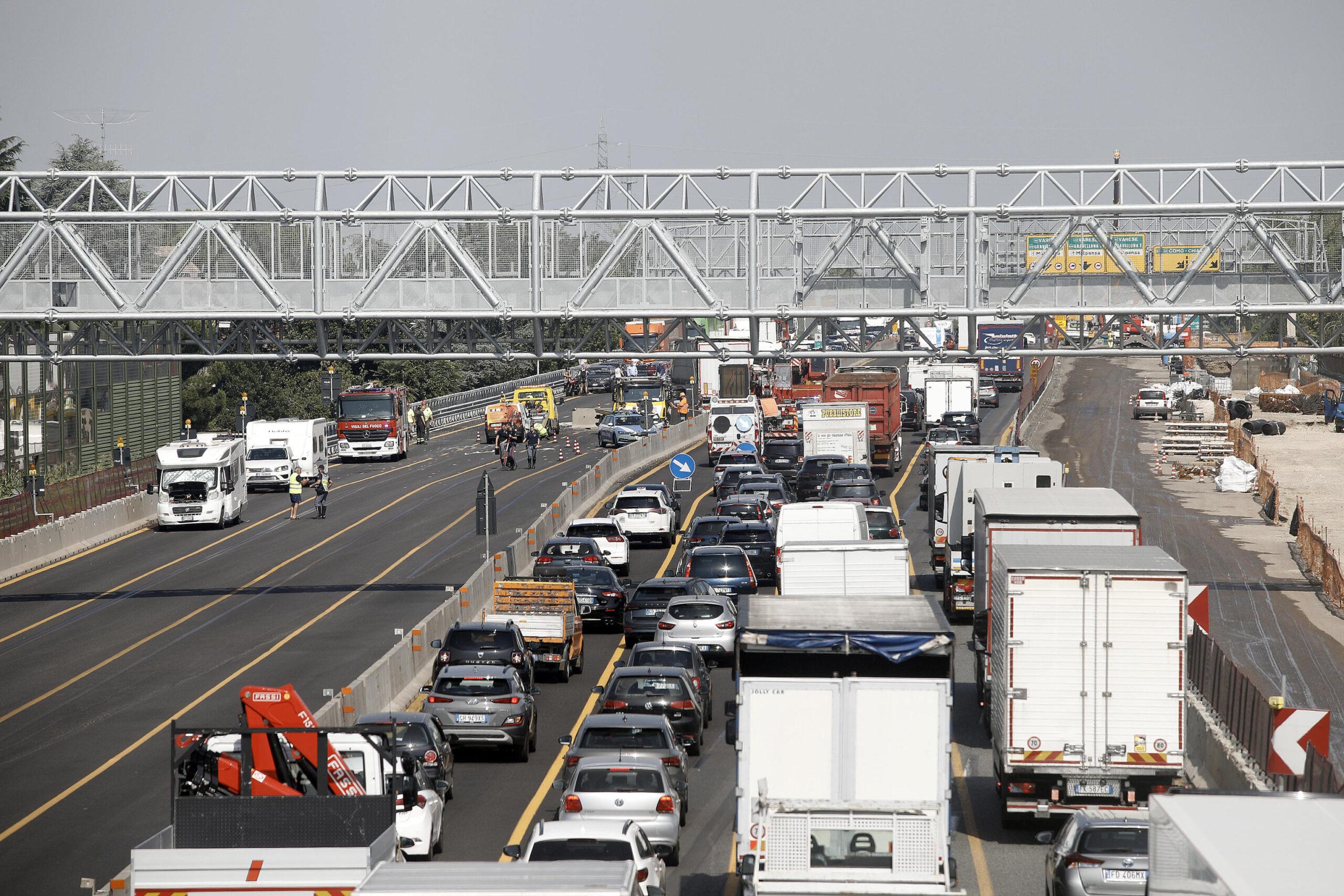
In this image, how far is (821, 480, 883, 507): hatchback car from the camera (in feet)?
147

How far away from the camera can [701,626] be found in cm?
2888

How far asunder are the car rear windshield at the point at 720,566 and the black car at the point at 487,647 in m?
8.04

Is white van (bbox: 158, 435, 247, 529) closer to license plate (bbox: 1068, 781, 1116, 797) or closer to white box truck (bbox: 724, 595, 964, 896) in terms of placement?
license plate (bbox: 1068, 781, 1116, 797)

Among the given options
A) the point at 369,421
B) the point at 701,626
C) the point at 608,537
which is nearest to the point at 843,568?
the point at 701,626

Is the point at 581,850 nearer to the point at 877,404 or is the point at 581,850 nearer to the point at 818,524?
the point at 818,524

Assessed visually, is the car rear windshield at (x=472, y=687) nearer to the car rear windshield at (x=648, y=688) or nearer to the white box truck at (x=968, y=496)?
the car rear windshield at (x=648, y=688)

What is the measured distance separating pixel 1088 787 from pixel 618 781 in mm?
5448

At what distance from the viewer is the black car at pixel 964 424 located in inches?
2566

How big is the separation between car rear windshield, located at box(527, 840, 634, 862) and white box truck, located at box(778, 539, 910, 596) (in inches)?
496

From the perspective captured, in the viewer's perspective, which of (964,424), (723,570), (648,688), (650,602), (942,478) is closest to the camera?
(648,688)

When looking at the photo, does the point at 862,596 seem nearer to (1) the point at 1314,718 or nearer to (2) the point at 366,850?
(1) the point at 1314,718

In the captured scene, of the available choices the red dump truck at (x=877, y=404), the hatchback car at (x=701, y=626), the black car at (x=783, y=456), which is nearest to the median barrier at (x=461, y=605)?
the hatchback car at (x=701, y=626)

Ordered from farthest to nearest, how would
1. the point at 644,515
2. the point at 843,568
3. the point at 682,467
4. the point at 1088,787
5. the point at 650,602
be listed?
the point at 682,467, the point at 644,515, the point at 650,602, the point at 843,568, the point at 1088,787

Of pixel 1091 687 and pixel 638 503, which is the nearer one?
pixel 1091 687
